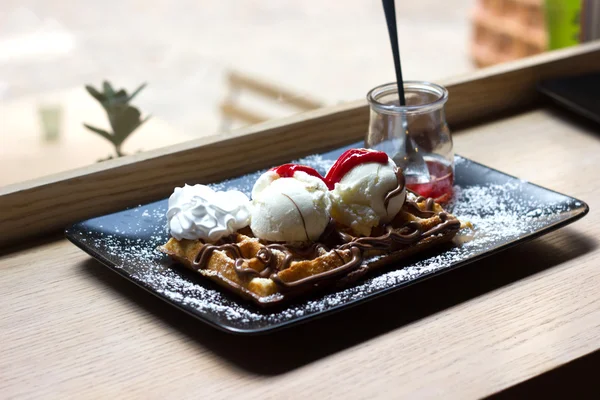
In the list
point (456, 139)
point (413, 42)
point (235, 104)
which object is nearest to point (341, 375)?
point (456, 139)

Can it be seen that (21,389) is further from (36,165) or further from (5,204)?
(36,165)

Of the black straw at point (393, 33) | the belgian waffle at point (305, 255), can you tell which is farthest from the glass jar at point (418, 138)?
the belgian waffle at point (305, 255)

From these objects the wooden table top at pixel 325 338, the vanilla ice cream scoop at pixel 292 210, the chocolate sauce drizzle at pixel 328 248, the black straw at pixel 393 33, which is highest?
the black straw at pixel 393 33

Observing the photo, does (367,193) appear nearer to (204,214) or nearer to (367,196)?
(367,196)

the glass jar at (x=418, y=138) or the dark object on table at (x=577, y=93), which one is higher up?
the glass jar at (x=418, y=138)

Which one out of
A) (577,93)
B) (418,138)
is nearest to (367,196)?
(418,138)

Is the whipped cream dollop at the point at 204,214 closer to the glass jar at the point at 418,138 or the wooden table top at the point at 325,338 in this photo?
the wooden table top at the point at 325,338
